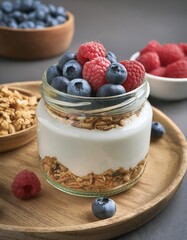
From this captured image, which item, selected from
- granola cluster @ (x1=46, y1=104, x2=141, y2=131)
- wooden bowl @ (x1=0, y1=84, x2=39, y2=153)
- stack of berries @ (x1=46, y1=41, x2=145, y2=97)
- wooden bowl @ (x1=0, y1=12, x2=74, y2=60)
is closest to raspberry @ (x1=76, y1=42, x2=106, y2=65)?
stack of berries @ (x1=46, y1=41, x2=145, y2=97)

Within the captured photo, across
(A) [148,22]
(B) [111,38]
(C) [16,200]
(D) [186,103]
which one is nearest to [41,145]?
(C) [16,200]

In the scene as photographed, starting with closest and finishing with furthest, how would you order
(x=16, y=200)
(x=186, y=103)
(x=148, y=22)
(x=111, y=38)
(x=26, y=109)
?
1. (x=16, y=200)
2. (x=26, y=109)
3. (x=186, y=103)
4. (x=111, y=38)
5. (x=148, y=22)

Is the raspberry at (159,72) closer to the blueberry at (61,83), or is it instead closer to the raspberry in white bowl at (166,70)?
the raspberry in white bowl at (166,70)

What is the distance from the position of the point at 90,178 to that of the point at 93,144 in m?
0.08

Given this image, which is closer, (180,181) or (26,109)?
(180,181)

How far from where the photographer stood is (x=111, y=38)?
6.15ft

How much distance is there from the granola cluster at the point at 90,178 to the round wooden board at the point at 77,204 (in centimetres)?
3

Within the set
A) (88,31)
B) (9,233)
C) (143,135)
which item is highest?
(143,135)

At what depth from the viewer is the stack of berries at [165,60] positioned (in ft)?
4.52

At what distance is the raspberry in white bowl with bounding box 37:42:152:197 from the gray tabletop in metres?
0.39

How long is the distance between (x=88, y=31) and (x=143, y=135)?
1061 mm

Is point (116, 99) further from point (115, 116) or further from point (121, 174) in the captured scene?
point (121, 174)

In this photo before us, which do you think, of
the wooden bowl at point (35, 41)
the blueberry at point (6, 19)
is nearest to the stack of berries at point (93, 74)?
the wooden bowl at point (35, 41)

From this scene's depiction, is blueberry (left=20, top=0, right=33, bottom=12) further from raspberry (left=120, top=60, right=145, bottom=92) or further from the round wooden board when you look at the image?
raspberry (left=120, top=60, right=145, bottom=92)
